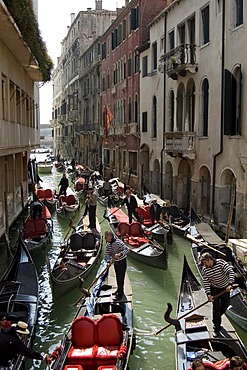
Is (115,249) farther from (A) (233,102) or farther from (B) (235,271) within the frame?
(A) (233,102)

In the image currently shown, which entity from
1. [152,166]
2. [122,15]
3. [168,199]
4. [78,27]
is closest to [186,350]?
[168,199]

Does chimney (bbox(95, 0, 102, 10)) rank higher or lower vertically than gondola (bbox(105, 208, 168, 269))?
higher

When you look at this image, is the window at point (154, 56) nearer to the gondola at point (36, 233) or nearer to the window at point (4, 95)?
the window at point (4, 95)

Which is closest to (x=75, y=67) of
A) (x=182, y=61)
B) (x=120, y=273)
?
(x=182, y=61)

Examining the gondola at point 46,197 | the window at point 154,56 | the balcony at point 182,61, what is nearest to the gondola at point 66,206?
the gondola at point 46,197

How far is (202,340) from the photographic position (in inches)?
198

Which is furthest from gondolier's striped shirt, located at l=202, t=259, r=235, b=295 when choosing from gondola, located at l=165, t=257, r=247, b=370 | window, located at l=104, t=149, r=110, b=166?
window, located at l=104, t=149, r=110, b=166

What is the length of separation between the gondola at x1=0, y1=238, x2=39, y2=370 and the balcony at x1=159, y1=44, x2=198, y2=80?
22.8 feet

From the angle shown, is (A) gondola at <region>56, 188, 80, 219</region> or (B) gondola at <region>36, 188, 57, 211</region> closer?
(A) gondola at <region>56, 188, 80, 219</region>

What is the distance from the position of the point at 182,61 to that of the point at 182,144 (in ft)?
6.73

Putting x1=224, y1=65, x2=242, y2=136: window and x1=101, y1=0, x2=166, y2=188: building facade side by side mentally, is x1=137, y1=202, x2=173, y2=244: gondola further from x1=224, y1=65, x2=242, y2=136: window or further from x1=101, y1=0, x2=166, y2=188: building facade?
x1=101, y1=0, x2=166, y2=188: building facade

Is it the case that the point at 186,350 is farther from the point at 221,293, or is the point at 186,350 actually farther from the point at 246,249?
the point at 246,249

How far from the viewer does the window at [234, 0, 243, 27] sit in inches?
399

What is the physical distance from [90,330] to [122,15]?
17.5 meters
